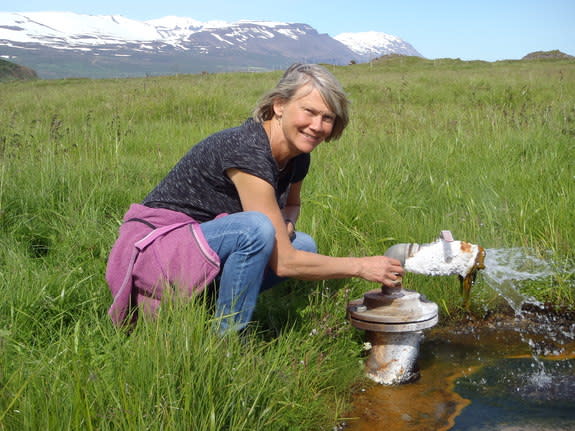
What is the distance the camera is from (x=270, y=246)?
99.4 inches

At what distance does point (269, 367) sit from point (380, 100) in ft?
30.4

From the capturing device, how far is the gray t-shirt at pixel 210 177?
2660 mm

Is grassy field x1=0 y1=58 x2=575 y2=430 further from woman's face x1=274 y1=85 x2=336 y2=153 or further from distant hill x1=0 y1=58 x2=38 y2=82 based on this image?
distant hill x1=0 y1=58 x2=38 y2=82

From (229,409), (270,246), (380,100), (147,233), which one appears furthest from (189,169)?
(380,100)

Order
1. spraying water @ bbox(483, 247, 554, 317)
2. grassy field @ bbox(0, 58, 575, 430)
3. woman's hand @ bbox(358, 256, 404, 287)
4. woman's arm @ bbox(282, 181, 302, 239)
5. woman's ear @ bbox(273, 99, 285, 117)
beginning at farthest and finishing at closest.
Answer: spraying water @ bbox(483, 247, 554, 317), woman's arm @ bbox(282, 181, 302, 239), woman's ear @ bbox(273, 99, 285, 117), woman's hand @ bbox(358, 256, 404, 287), grassy field @ bbox(0, 58, 575, 430)

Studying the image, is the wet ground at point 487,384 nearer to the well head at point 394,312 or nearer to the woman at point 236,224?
the well head at point 394,312

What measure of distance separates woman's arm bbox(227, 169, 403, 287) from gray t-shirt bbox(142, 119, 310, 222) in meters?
0.10

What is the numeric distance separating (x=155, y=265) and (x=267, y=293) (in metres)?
0.99

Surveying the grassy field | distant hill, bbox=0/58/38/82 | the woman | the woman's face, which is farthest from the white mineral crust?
distant hill, bbox=0/58/38/82

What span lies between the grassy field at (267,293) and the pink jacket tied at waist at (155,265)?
0.17 m

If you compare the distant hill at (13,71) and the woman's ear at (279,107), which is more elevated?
the woman's ear at (279,107)

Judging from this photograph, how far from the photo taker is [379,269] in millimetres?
2609

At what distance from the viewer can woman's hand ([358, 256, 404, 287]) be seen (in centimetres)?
260

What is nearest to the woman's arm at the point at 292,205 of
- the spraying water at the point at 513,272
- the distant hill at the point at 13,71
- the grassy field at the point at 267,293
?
the grassy field at the point at 267,293
